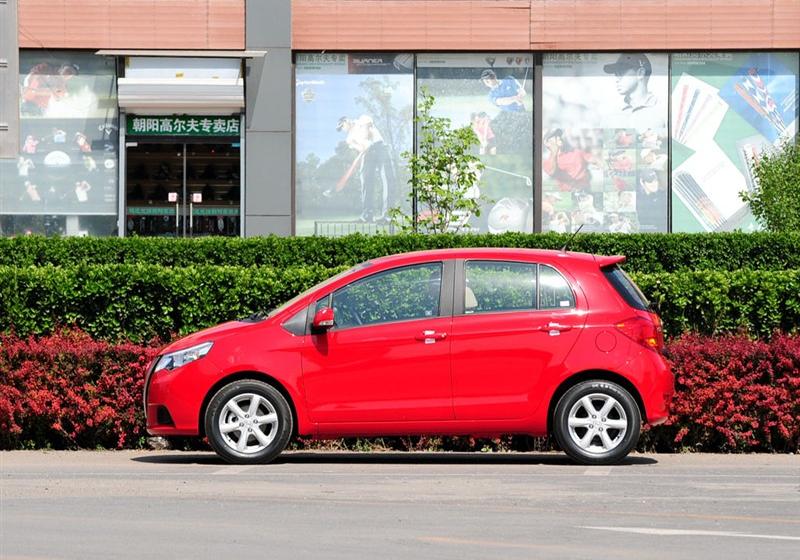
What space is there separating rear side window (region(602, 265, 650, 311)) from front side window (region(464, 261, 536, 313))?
0.63 metres

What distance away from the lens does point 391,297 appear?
11555mm

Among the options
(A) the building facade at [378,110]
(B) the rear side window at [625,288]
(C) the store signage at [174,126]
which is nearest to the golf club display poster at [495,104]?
(A) the building facade at [378,110]

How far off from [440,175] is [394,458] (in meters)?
11.9

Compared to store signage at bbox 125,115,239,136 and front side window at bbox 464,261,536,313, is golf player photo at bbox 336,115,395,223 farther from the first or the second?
front side window at bbox 464,261,536,313

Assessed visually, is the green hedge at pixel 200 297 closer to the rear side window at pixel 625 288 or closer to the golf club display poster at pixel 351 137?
the rear side window at pixel 625 288

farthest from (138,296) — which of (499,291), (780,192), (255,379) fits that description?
(780,192)

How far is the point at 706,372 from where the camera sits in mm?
12797

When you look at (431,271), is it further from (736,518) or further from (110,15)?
(110,15)

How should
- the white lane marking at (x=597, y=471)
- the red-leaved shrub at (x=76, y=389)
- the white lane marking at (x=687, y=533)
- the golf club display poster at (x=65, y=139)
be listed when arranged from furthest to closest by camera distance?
the golf club display poster at (x=65, y=139) → the red-leaved shrub at (x=76, y=389) → the white lane marking at (x=597, y=471) → the white lane marking at (x=687, y=533)

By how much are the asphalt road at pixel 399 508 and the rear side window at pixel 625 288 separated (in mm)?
1253

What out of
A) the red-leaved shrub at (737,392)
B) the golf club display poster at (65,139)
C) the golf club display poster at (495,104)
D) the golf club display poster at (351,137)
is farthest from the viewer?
the golf club display poster at (495,104)

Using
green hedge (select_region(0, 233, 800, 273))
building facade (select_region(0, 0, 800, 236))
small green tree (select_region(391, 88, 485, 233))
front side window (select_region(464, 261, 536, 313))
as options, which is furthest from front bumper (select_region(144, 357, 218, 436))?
building facade (select_region(0, 0, 800, 236))

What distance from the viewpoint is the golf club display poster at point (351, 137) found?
26.4 meters

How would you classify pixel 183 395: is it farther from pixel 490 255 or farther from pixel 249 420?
pixel 490 255
